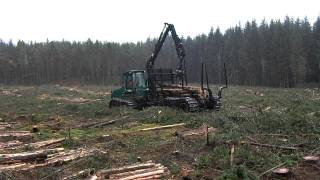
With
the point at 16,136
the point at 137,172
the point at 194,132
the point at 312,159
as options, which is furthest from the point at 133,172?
the point at 16,136

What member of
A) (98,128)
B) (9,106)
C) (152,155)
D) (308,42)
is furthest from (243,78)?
(152,155)

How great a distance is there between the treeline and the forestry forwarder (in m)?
51.7

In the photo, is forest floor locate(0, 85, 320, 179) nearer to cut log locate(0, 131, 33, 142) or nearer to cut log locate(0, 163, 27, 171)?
cut log locate(0, 163, 27, 171)

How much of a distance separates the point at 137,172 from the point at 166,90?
1615 centimetres

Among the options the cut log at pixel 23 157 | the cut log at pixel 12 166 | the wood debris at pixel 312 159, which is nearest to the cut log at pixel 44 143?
the cut log at pixel 23 157

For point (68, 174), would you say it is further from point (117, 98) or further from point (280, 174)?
point (117, 98)

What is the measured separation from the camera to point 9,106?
126 feet

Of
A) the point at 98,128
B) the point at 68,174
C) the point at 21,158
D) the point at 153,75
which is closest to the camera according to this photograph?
the point at 68,174

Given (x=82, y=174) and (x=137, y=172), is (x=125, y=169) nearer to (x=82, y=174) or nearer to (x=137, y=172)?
(x=137, y=172)

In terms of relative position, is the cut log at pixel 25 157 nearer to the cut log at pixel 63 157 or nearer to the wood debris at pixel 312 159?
the cut log at pixel 63 157

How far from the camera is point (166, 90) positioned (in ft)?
91.8

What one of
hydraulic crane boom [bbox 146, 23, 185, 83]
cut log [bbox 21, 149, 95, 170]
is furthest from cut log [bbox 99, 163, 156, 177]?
hydraulic crane boom [bbox 146, 23, 185, 83]

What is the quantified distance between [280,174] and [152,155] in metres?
4.25

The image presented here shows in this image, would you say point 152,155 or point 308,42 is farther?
point 308,42
